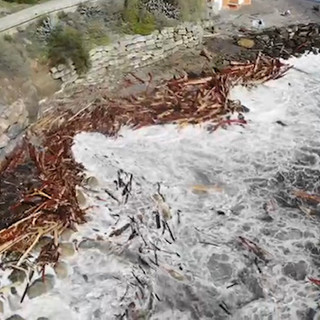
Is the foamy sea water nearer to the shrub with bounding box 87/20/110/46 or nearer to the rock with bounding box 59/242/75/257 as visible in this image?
the rock with bounding box 59/242/75/257

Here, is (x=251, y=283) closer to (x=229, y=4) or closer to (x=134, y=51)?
(x=134, y=51)

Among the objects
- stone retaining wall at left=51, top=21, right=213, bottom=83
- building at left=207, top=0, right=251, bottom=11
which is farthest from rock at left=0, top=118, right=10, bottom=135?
building at left=207, top=0, right=251, bottom=11

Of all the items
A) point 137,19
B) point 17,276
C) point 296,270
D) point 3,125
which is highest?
point 3,125

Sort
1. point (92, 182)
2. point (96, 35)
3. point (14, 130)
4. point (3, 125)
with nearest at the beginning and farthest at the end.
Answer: point (92, 182), point (3, 125), point (14, 130), point (96, 35)

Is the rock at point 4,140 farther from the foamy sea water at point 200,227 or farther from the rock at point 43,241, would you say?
the rock at point 43,241

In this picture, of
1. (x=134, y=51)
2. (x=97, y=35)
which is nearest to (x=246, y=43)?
(x=134, y=51)

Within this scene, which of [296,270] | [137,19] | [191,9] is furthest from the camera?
[191,9]

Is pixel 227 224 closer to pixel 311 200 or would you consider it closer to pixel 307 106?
pixel 311 200
